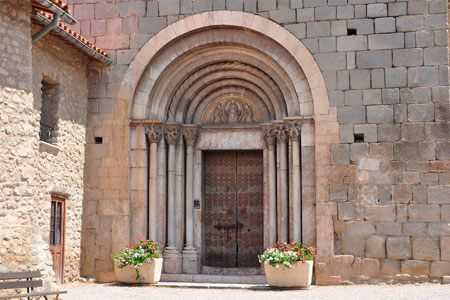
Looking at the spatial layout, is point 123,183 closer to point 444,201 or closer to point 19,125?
point 19,125

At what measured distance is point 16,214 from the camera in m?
8.62

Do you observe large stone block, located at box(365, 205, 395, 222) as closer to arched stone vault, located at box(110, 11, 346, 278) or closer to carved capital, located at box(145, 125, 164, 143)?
arched stone vault, located at box(110, 11, 346, 278)

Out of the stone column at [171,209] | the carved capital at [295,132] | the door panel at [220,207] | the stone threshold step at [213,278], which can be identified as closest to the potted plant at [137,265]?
the stone threshold step at [213,278]

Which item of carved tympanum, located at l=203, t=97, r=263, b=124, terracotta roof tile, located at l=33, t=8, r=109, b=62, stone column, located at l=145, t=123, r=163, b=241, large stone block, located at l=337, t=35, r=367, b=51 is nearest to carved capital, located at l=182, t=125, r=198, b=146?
carved tympanum, located at l=203, t=97, r=263, b=124

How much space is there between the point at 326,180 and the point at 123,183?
381 cm

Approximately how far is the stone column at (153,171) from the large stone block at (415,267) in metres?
4.61

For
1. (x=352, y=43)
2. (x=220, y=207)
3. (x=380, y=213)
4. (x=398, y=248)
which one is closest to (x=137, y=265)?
(x=220, y=207)

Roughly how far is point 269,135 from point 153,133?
2257 millimetres

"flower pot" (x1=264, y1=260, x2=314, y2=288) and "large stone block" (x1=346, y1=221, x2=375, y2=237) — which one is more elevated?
"large stone block" (x1=346, y1=221, x2=375, y2=237)

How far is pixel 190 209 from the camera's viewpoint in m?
12.3

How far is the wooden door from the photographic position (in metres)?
10.7

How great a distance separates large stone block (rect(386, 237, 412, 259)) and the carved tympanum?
358 centimetres

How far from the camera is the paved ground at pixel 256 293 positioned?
9172 millimetres

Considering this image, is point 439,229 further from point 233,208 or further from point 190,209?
point 190,209
